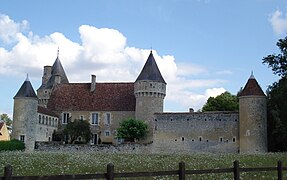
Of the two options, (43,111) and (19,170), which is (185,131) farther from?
(19,170)

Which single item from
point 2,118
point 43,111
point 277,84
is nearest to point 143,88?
point 43,111

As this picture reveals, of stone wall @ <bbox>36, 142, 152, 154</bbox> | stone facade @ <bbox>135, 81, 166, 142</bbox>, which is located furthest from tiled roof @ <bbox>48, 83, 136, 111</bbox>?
stone wall @ <bbox>36, 142, 152, 154</bbox>

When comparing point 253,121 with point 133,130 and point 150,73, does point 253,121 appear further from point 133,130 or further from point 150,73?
point 150,73

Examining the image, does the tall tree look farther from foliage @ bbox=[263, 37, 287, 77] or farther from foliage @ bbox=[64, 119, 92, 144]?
foliage @ bbox=[64, 119, 92, 144]

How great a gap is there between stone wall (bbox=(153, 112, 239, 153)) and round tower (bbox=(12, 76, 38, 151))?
1535 cm

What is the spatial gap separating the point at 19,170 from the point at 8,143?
29191 mm

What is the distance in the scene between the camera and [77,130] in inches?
2131

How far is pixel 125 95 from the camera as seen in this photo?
59.6 metres

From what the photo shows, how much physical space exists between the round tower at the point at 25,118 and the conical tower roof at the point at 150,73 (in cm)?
1430

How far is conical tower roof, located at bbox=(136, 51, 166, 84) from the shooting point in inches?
2180

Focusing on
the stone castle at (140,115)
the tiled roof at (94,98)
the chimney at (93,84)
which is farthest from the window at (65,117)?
the chimney at (93,84)

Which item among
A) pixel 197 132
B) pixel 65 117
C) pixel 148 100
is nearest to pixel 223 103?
pixel 148 100

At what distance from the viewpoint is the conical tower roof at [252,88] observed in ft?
152

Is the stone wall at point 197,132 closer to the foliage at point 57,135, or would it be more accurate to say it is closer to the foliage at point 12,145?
the foliage at point 57,135
